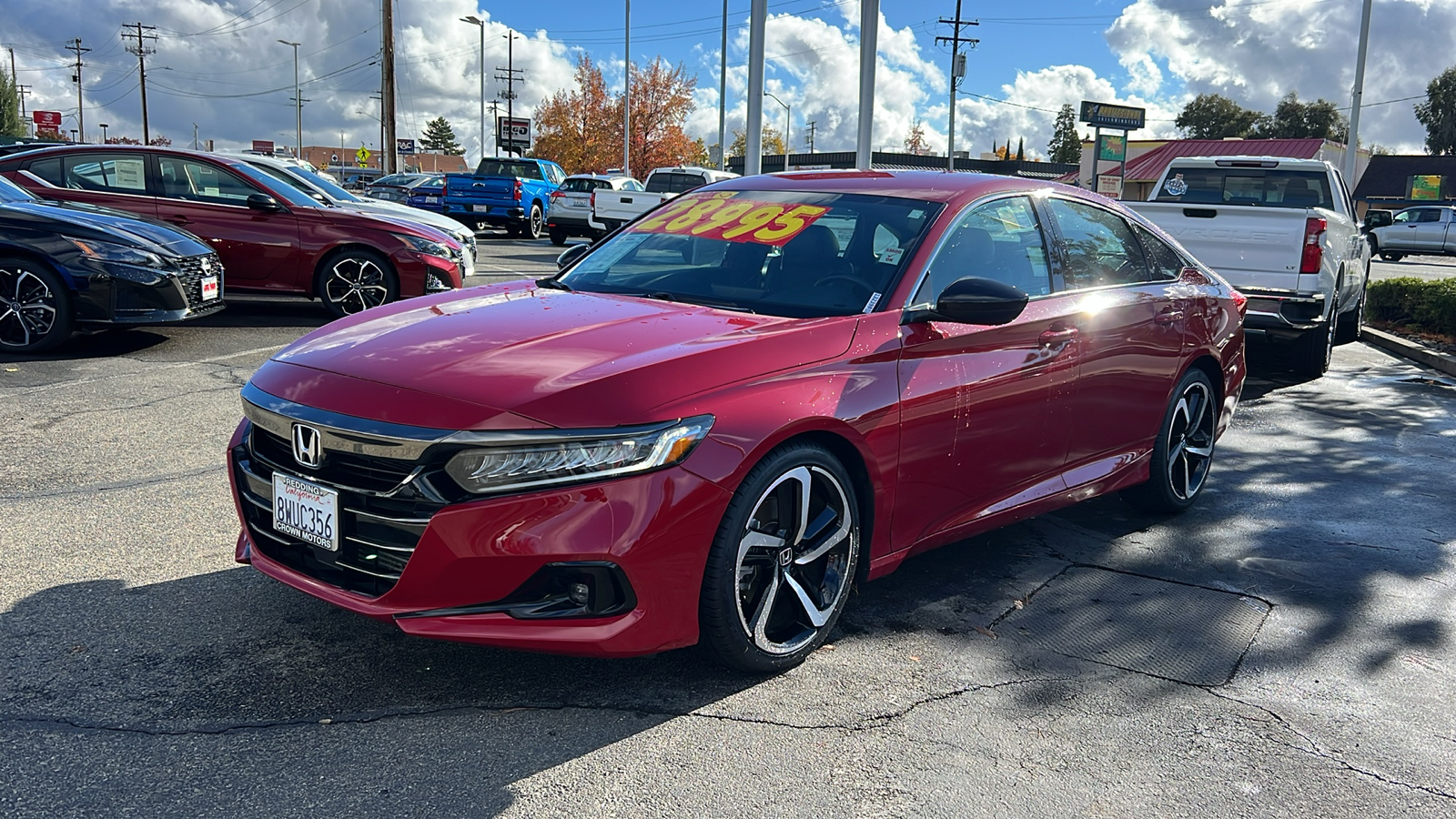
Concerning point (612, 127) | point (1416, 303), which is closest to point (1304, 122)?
point (612, 127)

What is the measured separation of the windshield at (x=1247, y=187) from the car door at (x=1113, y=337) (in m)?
6.96

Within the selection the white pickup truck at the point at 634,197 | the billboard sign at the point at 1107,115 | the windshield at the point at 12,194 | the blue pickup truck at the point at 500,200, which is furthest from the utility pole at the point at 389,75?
the windshield at the point at 12,194

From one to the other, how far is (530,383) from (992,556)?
8.40 ft

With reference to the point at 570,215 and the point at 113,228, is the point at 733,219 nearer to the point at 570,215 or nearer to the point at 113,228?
the point at 113,228

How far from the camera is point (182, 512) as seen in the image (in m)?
4.92

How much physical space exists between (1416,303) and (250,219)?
13367 mm

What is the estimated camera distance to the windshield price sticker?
14.6ft

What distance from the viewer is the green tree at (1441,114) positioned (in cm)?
8256

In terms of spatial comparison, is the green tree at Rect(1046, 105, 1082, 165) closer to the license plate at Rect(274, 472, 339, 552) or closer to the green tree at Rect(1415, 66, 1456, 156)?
the green tree at Rect(1415, 66, 1456, 156)

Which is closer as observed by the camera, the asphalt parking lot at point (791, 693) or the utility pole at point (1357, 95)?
the asphalt parking lot at point (791, 693)

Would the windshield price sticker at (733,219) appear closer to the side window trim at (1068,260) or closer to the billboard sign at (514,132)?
the side window trim at (1068,260)

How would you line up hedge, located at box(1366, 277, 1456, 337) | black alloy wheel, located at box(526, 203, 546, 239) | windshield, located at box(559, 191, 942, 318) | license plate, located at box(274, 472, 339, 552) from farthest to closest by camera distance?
black alloy wheel, located at box(526, 203, 546, 239)
hedge, located at box(1366, 277, 1456, 337)
windshield, located at box(559, 191, 942, 318)
license plate, located at box(274, 472, 339, 552)

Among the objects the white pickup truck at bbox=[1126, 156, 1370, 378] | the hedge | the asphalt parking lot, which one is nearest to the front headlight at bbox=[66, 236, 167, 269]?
the asphalt parking lot

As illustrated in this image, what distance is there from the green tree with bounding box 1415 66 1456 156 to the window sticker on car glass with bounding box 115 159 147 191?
9282 centimetres
